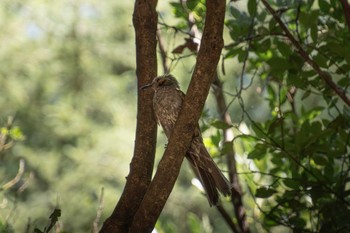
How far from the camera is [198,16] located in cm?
382

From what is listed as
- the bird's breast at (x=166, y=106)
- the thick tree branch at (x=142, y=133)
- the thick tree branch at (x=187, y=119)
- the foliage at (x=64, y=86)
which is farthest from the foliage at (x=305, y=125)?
the foliage at (x=64, y=86)

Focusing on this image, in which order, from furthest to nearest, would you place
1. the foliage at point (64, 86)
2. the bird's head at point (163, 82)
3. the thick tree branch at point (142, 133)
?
the foliage at point (64, 86), the bird's head at point (163, 82), the thick tree branch at point (142, 133)

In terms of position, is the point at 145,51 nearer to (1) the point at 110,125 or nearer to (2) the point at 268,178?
(2) the point at 268,178

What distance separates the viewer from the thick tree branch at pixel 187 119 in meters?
2.34

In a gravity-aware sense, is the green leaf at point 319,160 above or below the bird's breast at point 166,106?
above

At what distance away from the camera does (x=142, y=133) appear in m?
2.93

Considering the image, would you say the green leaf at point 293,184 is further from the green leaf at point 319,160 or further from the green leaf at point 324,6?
the green leaf at point 324,6

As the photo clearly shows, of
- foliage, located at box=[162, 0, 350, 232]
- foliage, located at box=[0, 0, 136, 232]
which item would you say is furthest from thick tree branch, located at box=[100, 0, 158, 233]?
foliage, located at box=[0, 0, 136, 232]

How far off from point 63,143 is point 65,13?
5.80 ft

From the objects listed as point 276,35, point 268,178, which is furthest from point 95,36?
point 276,35

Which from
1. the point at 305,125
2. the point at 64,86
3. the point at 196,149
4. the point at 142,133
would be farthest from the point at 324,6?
the point at 64,86

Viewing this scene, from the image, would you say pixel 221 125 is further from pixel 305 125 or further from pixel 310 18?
pixel 310 18

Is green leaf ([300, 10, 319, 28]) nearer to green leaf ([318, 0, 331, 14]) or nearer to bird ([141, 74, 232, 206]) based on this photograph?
green leaf ([318, 0, 331, 14])

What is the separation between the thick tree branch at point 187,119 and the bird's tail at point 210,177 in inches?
17.0
